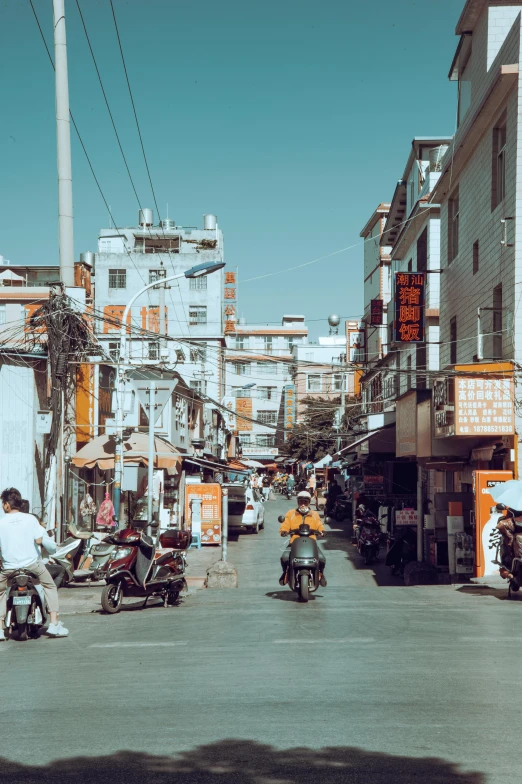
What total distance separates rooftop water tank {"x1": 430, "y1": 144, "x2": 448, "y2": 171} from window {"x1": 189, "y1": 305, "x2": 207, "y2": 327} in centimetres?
4092

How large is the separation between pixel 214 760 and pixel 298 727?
0.88 meters

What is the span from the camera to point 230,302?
3177 inches

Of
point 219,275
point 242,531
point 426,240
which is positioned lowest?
point 242,531

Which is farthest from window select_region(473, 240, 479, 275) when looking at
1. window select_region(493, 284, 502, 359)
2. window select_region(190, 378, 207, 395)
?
window select_region(190, 378, 207, 395)

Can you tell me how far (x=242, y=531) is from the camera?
39062 mm

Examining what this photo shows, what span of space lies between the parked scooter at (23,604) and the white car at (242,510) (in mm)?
24601

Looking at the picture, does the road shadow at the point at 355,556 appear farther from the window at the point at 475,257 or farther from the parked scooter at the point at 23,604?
the parked scooter at the point at 23,604

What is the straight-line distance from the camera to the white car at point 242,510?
3638 centimetres

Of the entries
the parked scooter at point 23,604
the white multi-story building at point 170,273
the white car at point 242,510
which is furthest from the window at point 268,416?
the parked scooter at point 23,604

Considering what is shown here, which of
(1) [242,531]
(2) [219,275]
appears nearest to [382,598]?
(1) [242,531]

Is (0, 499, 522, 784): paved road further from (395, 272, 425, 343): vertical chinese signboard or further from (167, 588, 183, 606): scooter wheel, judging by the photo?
(395, 272, 425, 343): vertical chinese signboard

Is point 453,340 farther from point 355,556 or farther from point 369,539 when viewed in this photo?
point 355,556

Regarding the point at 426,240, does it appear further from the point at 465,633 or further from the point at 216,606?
the point at 465,633

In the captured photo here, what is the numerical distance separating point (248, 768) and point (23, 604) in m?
6.20
